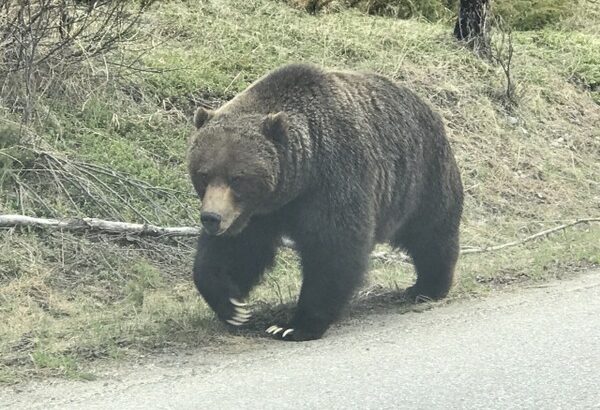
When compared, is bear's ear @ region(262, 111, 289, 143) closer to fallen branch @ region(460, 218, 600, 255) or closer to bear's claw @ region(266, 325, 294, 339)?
bear's claw @ region(266, 325, 294, 339)

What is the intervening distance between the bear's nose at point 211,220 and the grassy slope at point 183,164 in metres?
0.75

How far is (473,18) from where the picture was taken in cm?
1413

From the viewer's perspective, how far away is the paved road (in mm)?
5078

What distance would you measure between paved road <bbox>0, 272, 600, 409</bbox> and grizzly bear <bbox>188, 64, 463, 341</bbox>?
0.44 meters

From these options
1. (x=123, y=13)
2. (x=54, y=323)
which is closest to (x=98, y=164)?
(x=123, y=13)

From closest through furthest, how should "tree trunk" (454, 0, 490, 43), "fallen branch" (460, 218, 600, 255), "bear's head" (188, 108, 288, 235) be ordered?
"bear's head" (188, 108, 288, 235), "fallen branch" (460, 218, 600, 255), "tree trunk" (454, 0, 490, 43)

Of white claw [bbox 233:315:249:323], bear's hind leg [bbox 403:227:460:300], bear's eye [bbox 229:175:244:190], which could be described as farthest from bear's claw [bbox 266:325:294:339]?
bear's hind leg [bbox 403:227:460:300]

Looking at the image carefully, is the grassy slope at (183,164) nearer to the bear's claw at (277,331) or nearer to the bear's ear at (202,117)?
the bear's claw at (277,331)

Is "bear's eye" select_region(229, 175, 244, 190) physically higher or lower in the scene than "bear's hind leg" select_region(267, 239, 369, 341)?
higher

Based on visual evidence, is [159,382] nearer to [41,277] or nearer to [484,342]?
[484,342]

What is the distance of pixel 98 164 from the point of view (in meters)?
9.55

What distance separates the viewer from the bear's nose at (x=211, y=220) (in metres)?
6.04

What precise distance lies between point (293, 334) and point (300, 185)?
928 mm

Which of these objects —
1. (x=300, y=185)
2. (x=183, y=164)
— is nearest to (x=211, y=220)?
(x=300, y=185)
